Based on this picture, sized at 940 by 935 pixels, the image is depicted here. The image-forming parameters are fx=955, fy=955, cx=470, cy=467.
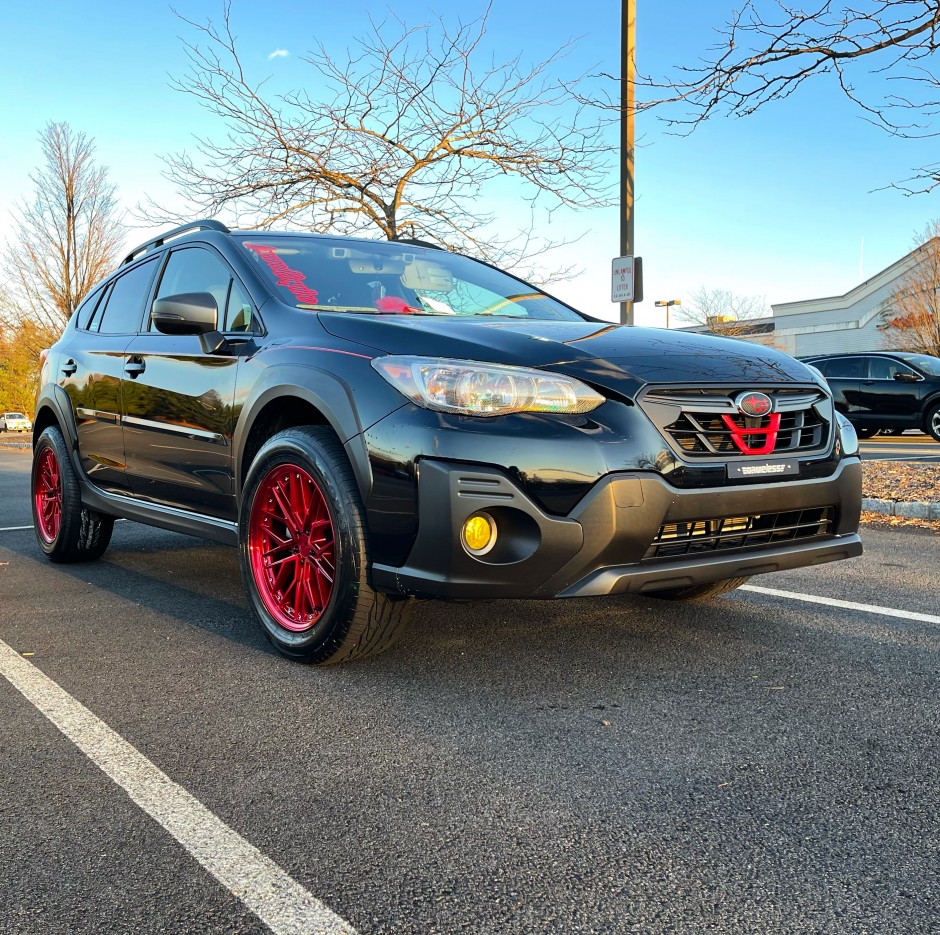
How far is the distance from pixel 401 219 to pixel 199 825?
11646 mm

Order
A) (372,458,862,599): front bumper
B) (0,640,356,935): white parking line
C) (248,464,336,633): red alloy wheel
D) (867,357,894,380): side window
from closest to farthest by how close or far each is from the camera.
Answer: (0,640,356,935): white parking line
(372,458,862,599): front bumper
(248,464,336,633): red alloy wheel
(867,357,894,380): side window

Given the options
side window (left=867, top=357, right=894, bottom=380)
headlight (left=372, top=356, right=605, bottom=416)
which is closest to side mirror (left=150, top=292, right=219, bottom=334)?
headlight (left=372, top=356, right=605, bottom=416)

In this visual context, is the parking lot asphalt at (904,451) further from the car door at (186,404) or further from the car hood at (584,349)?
the car door at (186,404)

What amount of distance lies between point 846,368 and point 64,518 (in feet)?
49.1

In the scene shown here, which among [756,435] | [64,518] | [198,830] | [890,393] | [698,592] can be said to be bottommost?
[198,830]

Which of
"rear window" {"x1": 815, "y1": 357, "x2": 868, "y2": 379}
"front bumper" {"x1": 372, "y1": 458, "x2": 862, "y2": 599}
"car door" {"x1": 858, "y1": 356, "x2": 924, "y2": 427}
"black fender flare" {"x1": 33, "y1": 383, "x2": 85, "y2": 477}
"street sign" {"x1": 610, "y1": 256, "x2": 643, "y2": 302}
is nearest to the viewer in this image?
"front bumper" {"x1": 372, "y1": 458, "x2": 862, "y2": 599}

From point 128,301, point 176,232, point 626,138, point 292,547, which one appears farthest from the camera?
point 626,138

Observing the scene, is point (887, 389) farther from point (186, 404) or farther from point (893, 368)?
point (186, 404)

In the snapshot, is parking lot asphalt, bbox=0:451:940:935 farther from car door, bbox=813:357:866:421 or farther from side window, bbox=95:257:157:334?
car door, bbox=813:357:866:421

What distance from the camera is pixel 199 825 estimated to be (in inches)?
85.1

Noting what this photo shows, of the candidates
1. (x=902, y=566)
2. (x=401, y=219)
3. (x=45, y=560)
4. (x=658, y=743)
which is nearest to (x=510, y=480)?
(x=658, y=743)

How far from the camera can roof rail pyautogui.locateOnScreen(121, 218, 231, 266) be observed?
441 centimetres

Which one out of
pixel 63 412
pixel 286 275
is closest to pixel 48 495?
pixel 63 412

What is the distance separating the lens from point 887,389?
16.5 meters
